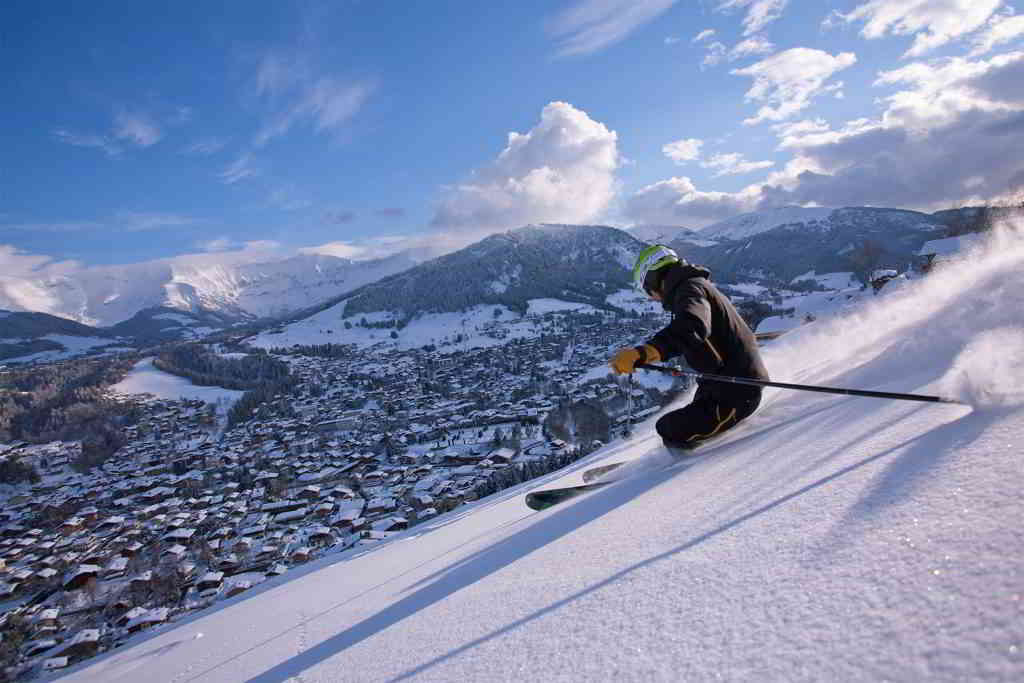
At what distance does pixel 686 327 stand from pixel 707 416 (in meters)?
1.08

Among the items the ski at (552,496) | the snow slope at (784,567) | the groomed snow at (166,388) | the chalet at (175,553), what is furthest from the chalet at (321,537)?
the groomed snow at (166,388)

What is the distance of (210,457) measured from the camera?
58.3 meters

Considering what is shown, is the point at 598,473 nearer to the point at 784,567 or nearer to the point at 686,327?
the point at 686,327

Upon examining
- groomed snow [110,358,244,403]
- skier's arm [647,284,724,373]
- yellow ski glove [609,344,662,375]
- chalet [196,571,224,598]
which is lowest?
chalet [196,571,224,598]

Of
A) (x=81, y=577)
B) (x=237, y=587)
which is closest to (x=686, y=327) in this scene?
(x=237, y=587)

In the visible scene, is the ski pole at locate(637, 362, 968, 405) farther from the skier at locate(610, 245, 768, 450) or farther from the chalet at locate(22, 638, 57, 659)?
the chalet at locate(22, 638, 57, 659)

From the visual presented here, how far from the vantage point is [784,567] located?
1.43m

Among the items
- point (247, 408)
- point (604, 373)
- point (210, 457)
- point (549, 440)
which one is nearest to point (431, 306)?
point (247, 408)

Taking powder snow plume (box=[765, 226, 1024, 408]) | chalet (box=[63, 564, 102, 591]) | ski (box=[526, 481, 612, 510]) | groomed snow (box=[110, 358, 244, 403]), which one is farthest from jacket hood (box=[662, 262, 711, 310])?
groomed snow (box=[110, 358, 244, 403])

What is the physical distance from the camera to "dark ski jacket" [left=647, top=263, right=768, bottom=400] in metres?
3.24

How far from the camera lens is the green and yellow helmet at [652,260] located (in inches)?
150

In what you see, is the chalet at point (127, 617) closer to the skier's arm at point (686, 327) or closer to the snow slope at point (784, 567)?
the snow slope at point (784, 567)

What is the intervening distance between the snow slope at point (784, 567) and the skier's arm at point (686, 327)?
81 centimetres

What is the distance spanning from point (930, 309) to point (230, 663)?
728cm
